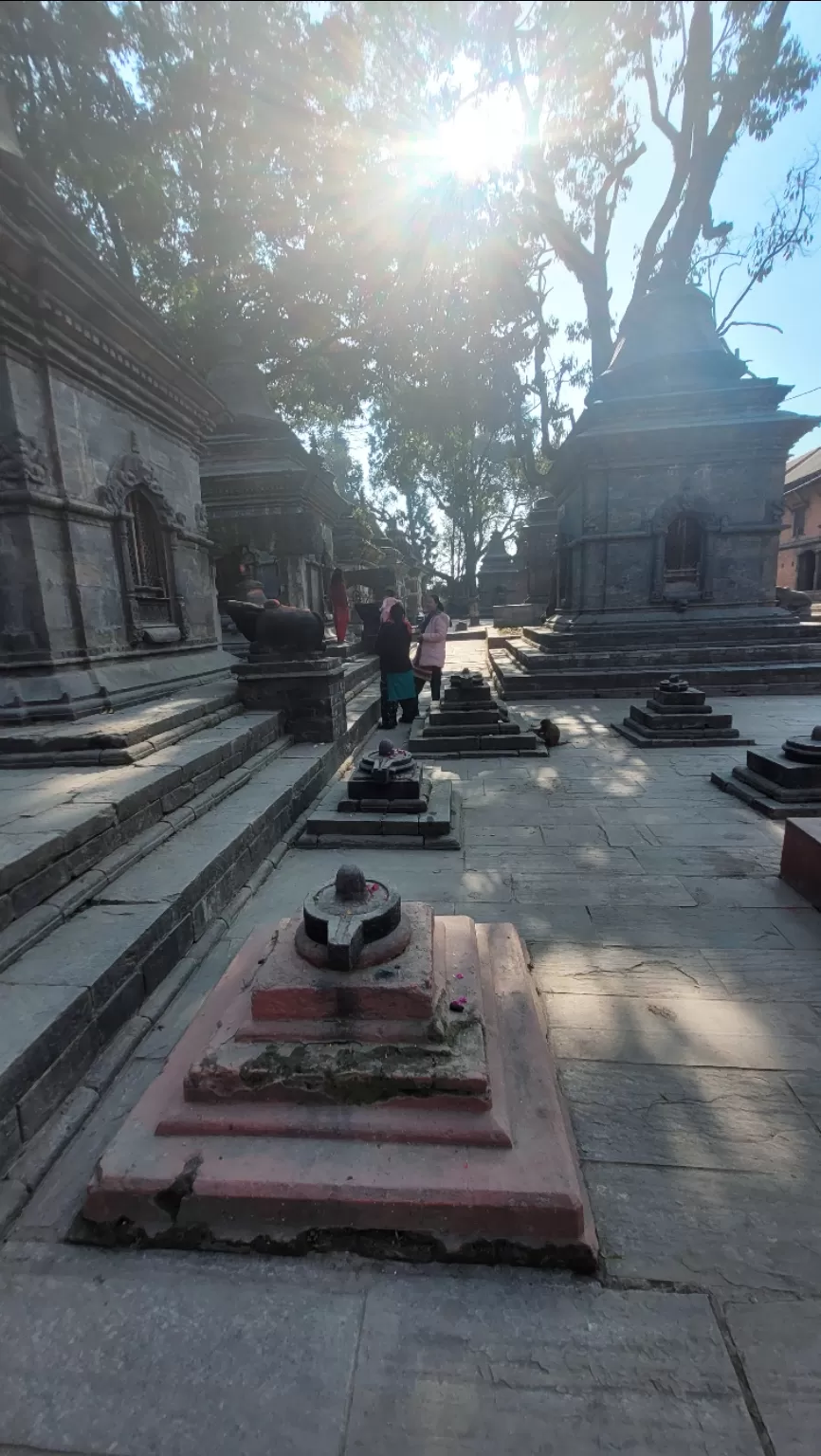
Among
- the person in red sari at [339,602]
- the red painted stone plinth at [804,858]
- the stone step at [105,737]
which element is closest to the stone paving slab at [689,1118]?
the red painted stone plinth at [804,858]

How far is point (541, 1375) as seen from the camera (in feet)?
3.97

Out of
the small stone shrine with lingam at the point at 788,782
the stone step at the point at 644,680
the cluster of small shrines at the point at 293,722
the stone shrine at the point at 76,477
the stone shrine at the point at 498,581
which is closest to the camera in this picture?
the cluster of small shrines at the point at 293,722

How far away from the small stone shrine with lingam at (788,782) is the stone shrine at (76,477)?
18.1 ft

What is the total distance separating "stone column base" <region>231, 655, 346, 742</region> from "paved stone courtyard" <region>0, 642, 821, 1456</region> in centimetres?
389

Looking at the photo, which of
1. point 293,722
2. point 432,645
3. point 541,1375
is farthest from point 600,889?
point 432,645

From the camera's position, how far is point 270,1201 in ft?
4.75

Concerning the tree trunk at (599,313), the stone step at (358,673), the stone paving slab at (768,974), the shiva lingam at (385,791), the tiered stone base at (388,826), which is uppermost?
the tree trunk at (599,313)

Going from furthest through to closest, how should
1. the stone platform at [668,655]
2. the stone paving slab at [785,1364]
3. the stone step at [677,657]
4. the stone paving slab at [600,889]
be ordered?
the stone step at [677,657], the stone platform at [668,655], the stone paving slab at [600,889], the stone paving slab at [785,1364]

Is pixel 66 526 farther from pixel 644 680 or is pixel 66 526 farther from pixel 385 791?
pixel 644 680

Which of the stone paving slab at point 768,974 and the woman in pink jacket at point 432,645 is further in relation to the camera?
the woman in pink jacket at point 432,645

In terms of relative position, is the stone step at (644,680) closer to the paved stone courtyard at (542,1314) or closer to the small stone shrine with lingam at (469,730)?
the small stone shrine with lingam at (469,730)

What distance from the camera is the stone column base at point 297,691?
19.4 ft

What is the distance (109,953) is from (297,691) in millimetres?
3883

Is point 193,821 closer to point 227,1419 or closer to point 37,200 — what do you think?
point 227,1419
